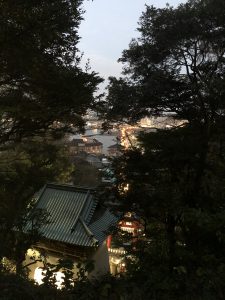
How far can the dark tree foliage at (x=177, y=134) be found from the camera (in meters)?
6.97

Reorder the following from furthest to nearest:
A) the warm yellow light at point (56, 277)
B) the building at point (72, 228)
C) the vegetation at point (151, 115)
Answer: the building at point (72, 228) < the vegetation at point (151, 115) < the warm yellow light at point (56, 277)

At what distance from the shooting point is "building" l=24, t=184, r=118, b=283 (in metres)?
13.9

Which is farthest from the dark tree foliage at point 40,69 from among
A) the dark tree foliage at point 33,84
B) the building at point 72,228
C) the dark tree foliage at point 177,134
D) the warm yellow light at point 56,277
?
the building at point 72,228

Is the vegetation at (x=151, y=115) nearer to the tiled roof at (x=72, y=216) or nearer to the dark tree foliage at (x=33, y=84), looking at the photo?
the dark tree foliage at (x=33, y=84)

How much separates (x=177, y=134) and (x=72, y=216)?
870 centimetres

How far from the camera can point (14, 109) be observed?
17.7 feet

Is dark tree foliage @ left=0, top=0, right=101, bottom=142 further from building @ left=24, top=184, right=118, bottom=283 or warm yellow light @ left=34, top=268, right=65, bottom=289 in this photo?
building @ left=24, top=184, right=118, bottom=283

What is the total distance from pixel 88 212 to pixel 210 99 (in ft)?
31.4

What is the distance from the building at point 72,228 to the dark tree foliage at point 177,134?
20.2 feet

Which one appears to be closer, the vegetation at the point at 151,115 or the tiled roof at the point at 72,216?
the vegetation at the point at 151,115

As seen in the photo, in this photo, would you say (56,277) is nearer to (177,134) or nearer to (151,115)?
(177,134)

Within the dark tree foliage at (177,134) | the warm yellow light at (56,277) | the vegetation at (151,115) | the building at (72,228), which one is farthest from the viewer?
the building at (72,228)

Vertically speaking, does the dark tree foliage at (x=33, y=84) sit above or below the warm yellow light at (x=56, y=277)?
above

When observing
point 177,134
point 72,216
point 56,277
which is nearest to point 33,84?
point 177,134
